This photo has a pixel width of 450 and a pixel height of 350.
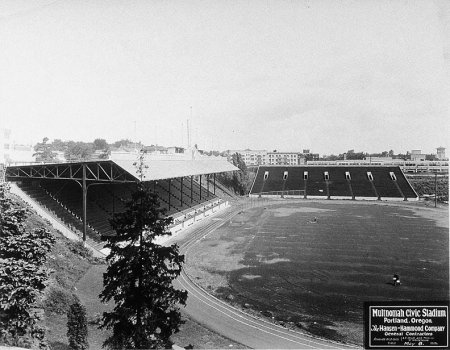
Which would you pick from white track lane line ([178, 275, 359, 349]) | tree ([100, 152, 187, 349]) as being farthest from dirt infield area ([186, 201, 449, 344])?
tree ([100, 152, 187, 349])

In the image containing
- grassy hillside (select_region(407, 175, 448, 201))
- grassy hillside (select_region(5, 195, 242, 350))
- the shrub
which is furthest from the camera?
grassy hillside (select_region(407, 175, 448, 201))

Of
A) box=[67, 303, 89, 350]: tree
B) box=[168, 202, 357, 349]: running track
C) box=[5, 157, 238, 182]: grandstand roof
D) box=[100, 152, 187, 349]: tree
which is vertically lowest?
box=[168, 202, 357, 349]: running track

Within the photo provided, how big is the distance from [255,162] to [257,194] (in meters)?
81.0

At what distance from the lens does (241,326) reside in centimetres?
1753

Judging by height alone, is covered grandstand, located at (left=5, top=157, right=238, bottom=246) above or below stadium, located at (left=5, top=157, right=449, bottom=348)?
above

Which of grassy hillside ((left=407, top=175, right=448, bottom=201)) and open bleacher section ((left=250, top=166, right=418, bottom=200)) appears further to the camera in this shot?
grassy hillside ((left=407, top=175, right=448, bottom=201))

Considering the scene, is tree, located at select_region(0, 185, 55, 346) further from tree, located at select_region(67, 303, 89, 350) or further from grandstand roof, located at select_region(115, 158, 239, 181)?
grandstand roof, located at select_region(115, 158, 239, 181)

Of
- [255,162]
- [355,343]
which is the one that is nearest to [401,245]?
[355,343]

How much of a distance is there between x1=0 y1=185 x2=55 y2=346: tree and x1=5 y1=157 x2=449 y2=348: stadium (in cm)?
277

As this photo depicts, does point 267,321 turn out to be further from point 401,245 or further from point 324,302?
point 401,245

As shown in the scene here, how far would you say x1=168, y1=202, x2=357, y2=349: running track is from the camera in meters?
15.8

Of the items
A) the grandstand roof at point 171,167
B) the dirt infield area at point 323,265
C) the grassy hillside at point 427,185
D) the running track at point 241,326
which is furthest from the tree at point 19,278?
the grassy hillside at point 427,185

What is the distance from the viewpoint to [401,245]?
32.3m

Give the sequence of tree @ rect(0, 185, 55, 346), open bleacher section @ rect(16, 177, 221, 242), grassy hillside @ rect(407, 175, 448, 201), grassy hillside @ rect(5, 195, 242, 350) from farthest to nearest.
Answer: grassy hillside @ rect(407, 175, 448, 201) < open bleacher section @ rect(16, 177, 221, 242) < grassy hillside @ rect(5, 195, 242, 350) < tree @ rect(0, 185, 55, 346)
